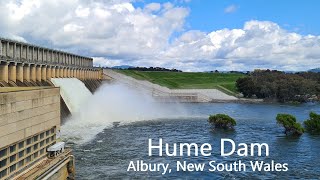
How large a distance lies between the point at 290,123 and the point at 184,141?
18.4m

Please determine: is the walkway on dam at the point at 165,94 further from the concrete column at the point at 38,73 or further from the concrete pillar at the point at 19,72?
the concrete pillar at the point at 19,72

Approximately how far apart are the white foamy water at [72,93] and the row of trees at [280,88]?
254ft

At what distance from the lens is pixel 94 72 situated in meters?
137

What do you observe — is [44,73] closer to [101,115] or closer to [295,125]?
[101,115]

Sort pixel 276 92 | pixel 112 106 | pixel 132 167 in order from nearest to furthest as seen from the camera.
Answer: pixel 132 167 < pixel 112 106 < pixel 276 92

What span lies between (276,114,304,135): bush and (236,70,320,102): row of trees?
81232 mm

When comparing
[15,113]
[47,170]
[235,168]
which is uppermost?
[15,113]

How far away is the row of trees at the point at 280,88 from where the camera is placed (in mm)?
142750

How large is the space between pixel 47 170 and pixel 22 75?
41718 millimetres

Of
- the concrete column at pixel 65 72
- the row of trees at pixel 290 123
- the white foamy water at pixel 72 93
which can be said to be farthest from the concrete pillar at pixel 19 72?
the row of trees at pixel 290 123

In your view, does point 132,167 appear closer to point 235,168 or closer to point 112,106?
point 235,168

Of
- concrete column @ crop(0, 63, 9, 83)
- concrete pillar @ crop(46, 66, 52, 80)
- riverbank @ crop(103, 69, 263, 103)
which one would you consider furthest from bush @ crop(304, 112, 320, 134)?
riverbank @ crop(103, 69, 263, 103)

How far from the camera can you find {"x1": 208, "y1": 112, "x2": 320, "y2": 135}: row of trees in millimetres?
63031

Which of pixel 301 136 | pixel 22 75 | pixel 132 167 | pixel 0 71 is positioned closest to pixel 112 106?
pixel 22 75
